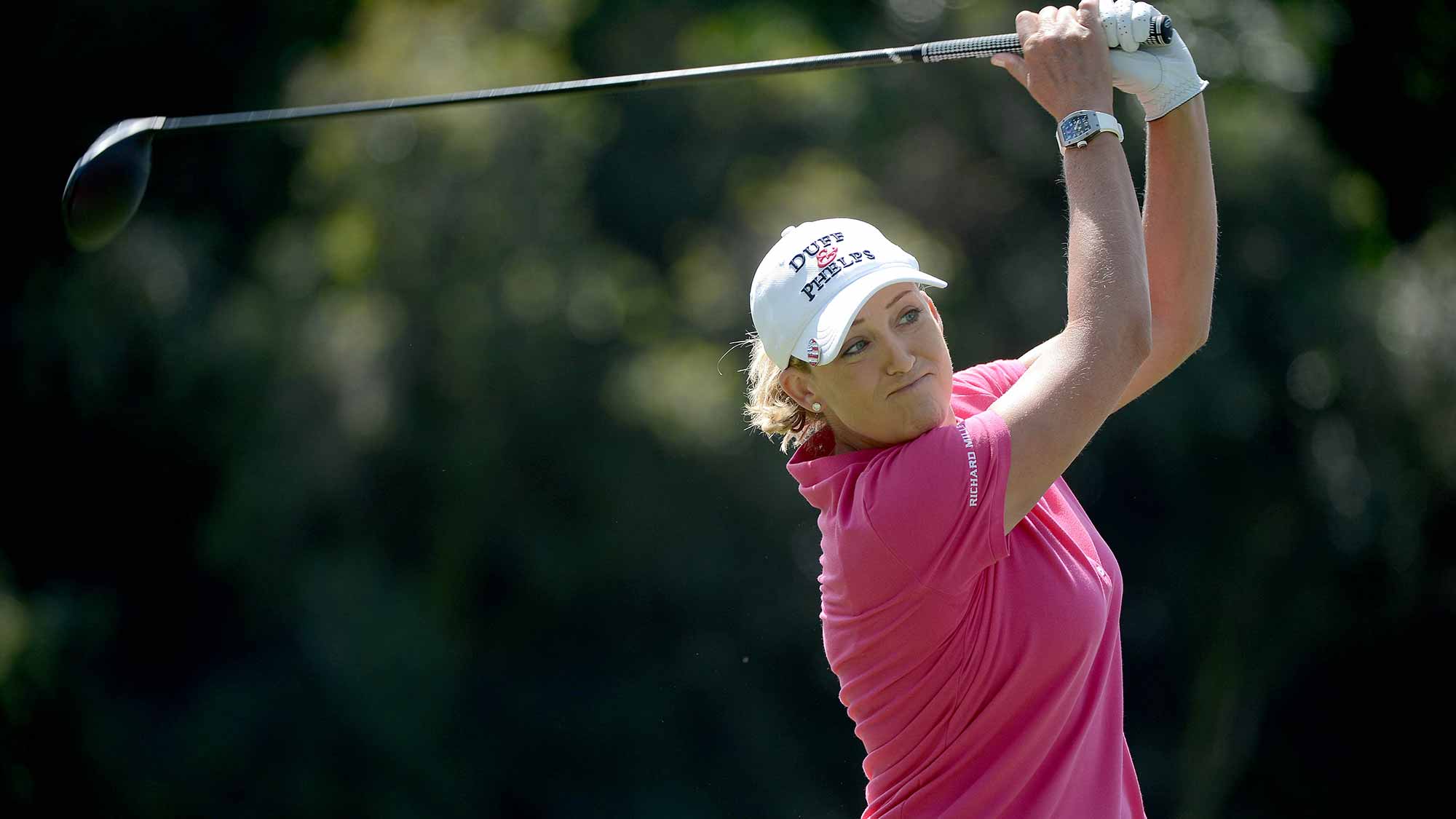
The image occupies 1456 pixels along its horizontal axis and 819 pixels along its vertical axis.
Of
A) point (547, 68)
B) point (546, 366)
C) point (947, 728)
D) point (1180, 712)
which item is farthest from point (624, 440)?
point (947, 728)

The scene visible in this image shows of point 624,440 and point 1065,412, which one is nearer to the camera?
point 1065,412

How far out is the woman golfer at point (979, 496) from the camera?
154cm

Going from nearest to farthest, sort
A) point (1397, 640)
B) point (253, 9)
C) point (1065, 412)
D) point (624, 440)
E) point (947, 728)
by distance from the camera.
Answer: point (1065, 412)
point (947, 728)
point (624, 440)
point (1397, 640)
point (253, 9)

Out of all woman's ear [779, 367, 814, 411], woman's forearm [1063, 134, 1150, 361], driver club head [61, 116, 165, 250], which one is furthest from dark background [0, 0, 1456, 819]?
woman's forearm [1063, 134, 1150, 361]

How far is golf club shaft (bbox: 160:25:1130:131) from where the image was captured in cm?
179

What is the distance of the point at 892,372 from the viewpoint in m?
1.63

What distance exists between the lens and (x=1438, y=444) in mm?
6801

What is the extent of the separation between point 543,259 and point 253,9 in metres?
3.08

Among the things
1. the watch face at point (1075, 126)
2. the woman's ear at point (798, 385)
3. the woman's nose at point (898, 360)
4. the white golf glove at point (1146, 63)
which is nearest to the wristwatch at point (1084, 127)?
the watch face at point (1075, 126)

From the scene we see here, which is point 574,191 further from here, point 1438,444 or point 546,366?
point 1438,444

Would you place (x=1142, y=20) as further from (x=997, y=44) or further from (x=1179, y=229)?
(x=1179, y=229)

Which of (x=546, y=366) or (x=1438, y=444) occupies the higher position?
(x=546, y=366)

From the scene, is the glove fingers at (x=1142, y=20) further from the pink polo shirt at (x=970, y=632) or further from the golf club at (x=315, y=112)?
the pink polo shirt at (x=970, y=632)

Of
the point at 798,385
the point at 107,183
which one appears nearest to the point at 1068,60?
the point at 798,385
